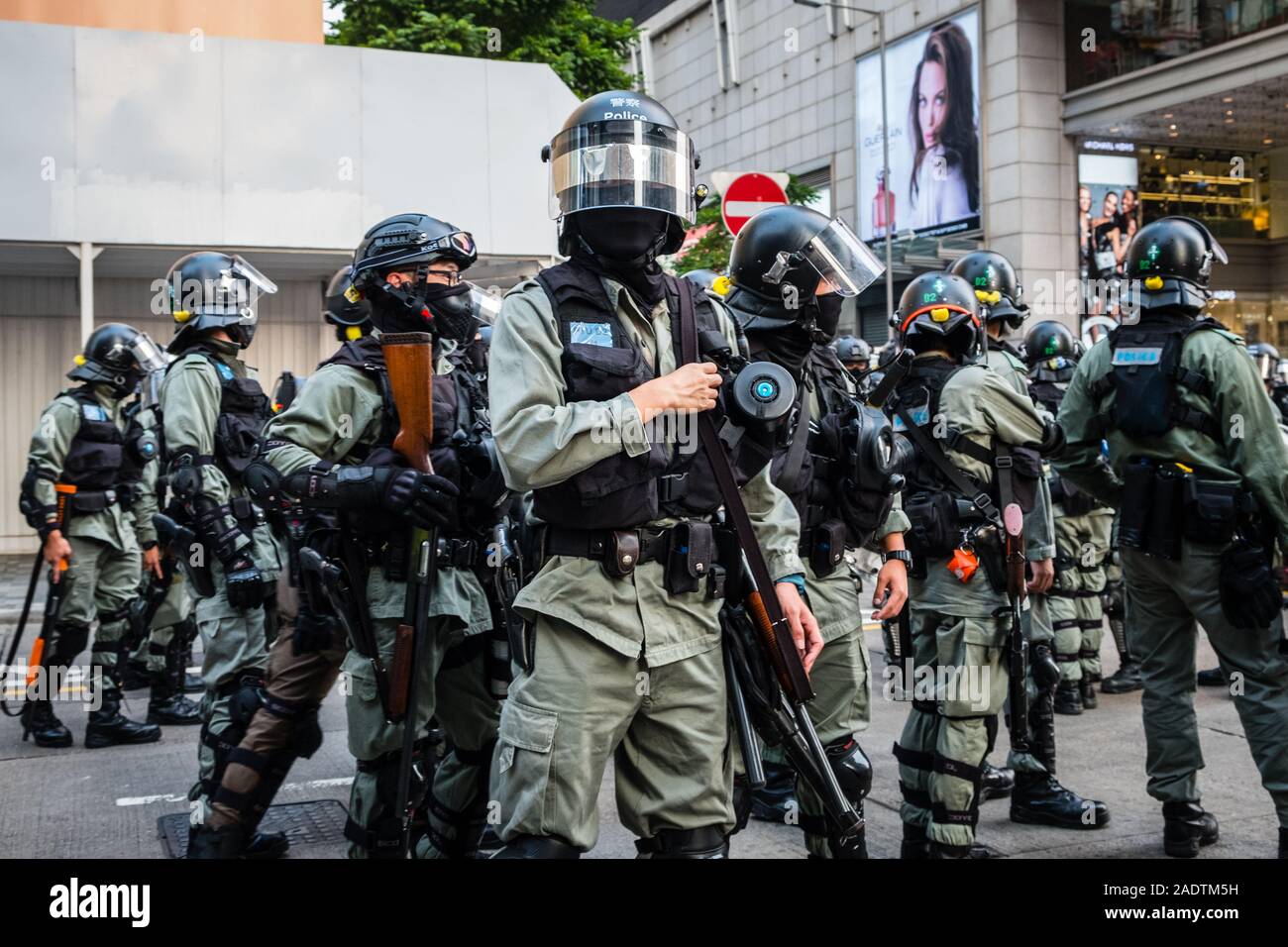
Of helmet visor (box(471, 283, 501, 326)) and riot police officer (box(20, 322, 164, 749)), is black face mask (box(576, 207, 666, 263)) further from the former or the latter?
riot police officer (box(20, 322, 164, 749))

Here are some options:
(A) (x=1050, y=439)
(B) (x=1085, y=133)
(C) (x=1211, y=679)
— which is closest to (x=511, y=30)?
(B) (x=1085, y=133)

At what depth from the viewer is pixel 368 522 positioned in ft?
12.8

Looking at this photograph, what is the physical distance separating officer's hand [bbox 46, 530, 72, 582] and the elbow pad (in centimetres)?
498

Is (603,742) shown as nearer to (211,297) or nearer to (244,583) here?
(244,583)

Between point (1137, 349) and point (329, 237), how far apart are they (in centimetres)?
1048

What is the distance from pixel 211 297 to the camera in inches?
215

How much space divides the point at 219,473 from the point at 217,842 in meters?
1.89

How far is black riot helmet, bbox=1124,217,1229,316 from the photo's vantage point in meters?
4.58

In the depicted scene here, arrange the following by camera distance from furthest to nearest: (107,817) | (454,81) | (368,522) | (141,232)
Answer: (454,81) < (141,232) < (107,817) < (368,522)

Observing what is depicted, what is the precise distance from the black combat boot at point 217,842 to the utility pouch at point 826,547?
2.10 meters

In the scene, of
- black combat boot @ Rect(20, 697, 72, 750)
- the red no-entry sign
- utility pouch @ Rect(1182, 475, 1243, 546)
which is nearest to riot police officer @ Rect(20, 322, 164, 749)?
black combat boot @ Rect(20, 697, 72, 750)
